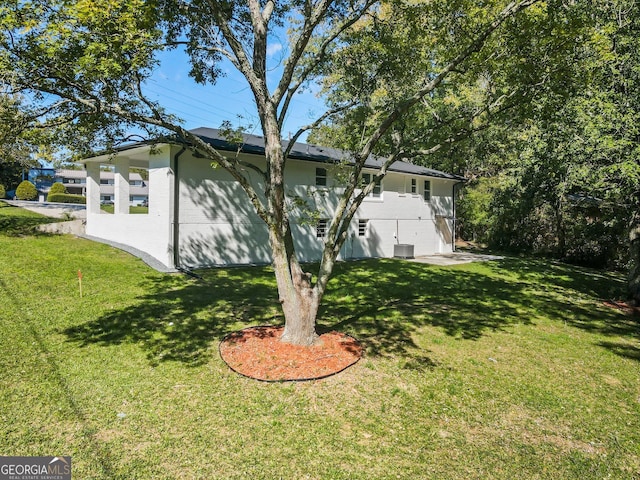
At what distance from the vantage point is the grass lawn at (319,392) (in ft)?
12.1

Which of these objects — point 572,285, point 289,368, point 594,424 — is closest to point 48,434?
point 289,368

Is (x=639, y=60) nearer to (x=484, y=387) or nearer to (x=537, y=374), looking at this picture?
(x=537, y=374)

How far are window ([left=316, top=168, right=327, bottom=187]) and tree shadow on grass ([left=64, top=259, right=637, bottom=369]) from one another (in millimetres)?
4522

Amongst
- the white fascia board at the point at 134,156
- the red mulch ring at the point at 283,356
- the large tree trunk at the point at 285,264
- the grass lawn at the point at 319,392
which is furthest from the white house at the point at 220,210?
the red mulch ring at the point at 283,356

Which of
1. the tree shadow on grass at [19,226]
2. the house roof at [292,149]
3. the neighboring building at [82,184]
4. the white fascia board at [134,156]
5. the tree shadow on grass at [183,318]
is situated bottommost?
the tree shadow on grass at [183,318]

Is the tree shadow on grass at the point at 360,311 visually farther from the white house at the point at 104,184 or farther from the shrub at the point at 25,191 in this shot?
the white house at the point at 104,184

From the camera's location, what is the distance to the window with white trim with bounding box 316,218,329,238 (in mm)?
17328

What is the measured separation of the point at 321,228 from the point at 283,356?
11.9 m

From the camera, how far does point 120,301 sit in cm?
867

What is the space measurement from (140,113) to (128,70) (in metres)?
0.77

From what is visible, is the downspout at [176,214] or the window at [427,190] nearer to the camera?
the downspout at [176,214]

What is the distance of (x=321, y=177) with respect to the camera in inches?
676

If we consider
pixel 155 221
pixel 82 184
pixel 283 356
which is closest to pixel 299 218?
pixel 283 356

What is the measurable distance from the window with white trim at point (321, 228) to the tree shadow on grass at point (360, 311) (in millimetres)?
3186
